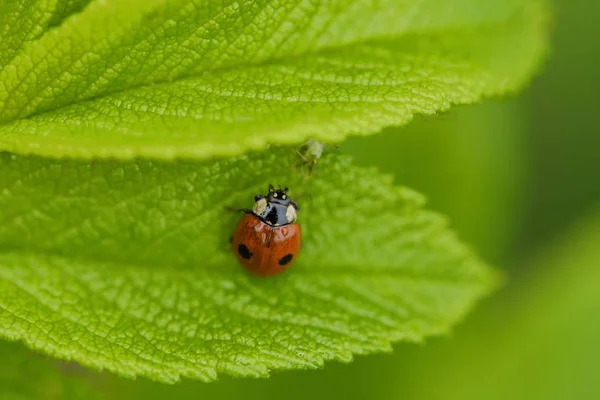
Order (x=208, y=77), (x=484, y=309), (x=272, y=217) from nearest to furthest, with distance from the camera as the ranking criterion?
1. (x=208, y=77)
2. (x=272, y=217)
3. (x=484, y=309)

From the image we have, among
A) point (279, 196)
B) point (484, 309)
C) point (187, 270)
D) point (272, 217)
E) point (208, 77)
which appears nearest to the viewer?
point (208, 77)

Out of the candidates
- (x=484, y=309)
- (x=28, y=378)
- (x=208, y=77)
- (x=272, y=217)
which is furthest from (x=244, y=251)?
(x=484, y=309)

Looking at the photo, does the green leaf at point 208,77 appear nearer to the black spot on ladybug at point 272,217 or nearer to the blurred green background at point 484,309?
the black spot on ladybug at point 272,217

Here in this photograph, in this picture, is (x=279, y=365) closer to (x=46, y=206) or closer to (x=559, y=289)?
(x=46, y=206)

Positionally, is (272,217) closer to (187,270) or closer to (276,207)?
(276,207)

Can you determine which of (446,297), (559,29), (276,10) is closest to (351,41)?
(276,10)

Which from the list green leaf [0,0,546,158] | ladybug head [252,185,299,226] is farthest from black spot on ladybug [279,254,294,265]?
green leaf [0,0,546,158]

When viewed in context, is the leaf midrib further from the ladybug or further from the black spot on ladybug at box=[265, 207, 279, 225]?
the black spot on ladybug at box=[265, 207, 279, 225]

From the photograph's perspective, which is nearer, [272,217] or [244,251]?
[244,251]
